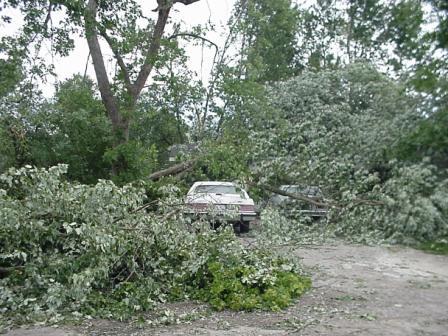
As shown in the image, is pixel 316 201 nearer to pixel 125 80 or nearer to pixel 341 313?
pixel 125 80

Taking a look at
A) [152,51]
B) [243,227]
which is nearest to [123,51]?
[152,51]

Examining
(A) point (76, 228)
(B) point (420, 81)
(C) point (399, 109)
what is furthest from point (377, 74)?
(A) point (76, 228)

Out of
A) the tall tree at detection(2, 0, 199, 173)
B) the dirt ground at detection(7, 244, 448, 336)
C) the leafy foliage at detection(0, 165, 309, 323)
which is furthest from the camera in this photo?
the tall tree at detection(2, 0, 199, 173)

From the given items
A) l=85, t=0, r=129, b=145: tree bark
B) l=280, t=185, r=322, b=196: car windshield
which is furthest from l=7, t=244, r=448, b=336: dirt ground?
l=85, t=0, r=129, b=145: tree bark

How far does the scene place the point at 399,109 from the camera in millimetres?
11875

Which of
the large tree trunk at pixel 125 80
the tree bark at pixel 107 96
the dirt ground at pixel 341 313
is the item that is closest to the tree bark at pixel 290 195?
the dirt ground at pixel 341 313

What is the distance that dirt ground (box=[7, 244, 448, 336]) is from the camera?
197 inches

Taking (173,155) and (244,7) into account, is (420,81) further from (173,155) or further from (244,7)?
(244,7)

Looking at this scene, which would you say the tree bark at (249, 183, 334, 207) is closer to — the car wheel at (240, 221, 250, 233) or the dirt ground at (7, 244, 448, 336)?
the car wheel at (240, 221, 250, 233)

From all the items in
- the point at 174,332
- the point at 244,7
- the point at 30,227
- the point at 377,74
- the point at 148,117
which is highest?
the point at 244,7

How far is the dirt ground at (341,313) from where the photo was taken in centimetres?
499

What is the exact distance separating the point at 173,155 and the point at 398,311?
9.54m

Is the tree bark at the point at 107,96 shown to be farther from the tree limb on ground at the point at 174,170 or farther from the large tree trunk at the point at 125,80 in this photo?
the tree limb on ground at the point at 174,170

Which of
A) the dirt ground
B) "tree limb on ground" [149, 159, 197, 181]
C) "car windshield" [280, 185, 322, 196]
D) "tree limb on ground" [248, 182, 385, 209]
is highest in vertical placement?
"tree limb on ground" [149, 159, 197, 181]
